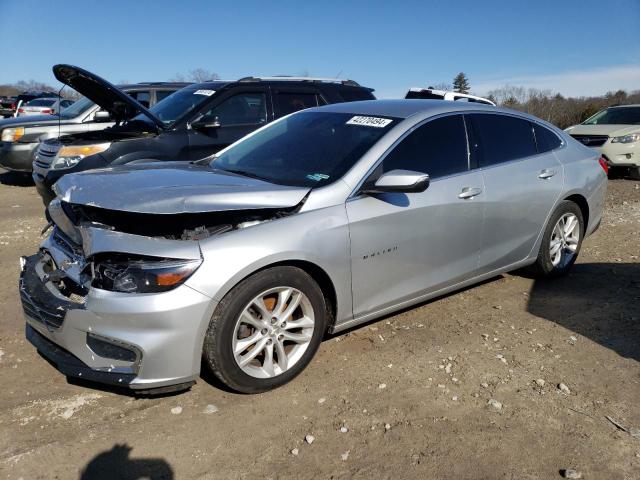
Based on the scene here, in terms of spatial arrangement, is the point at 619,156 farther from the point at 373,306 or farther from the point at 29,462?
the point at 29,462

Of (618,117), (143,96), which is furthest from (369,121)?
(618,117)

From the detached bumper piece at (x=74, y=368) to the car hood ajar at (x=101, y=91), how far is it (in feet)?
10.7

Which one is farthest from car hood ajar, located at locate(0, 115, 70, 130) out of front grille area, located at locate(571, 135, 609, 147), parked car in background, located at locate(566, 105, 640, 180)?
front grille area, located at locate(571, 135, 609, 147)

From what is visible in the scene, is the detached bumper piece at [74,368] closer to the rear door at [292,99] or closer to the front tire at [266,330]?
the front tire at [266,330]

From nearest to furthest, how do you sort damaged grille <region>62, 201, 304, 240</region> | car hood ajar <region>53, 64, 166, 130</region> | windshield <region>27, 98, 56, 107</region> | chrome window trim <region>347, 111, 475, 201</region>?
damaged grille <region>62, 201, 304, 240</region> < chrome window trim <region>347, 111, 475, 201</region> < car hood ajar <region>53, 64, 166, 130</region> < windshield <region>27, 98, 56, 107</region>

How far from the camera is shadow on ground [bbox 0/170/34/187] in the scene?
1069 cm

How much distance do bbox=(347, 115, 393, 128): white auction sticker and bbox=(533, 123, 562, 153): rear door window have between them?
172 cm

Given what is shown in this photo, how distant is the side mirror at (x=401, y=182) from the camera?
10.7ft

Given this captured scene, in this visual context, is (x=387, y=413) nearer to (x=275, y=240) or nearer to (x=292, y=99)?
(x=275, y=240)

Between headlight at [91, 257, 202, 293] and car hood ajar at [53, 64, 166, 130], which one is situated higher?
car hood ajar at [53, 64, 166, 130]

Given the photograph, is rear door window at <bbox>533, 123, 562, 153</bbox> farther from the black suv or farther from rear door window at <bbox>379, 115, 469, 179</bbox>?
the black suv

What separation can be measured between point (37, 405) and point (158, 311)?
3.42 feet

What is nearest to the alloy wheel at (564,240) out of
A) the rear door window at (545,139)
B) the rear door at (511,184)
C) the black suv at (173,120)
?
the rear door at (511,184)

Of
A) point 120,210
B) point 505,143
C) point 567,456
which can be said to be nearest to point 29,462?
point 120,210
